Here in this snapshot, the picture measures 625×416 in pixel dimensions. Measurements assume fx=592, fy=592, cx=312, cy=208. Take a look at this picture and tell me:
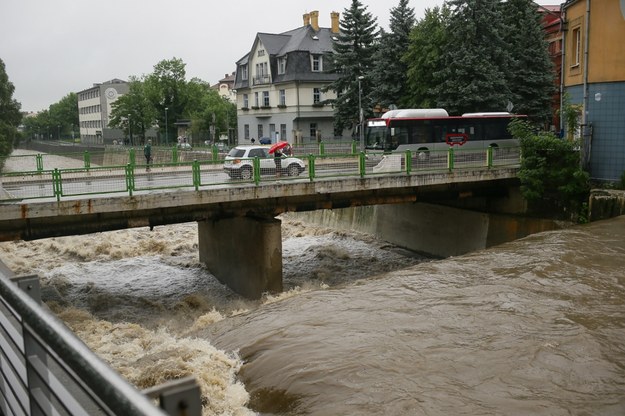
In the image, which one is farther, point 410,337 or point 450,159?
point 450,159

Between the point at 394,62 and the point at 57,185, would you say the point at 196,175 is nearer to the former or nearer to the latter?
the point at 57,185

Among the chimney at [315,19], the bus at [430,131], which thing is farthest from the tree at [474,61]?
the chimney at [315,19]

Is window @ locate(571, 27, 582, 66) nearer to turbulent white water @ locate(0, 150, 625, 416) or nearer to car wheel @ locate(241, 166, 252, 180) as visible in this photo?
turbulent white water @ locate(0, 150, 625, 416)

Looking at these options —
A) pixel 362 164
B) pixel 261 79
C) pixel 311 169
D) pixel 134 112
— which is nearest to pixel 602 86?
pixel 362 164

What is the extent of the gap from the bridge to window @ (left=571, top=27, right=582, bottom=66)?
5.05m

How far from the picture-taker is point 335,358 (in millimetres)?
9617

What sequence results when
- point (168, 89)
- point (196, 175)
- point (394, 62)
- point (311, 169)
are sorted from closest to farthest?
point (196, 175) < point (311, 169) < point (394, 62) < point (168, 89)

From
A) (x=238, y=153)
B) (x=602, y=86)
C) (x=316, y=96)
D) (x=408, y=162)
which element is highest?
(x=316, y=96)

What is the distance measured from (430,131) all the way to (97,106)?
112436 millimetres

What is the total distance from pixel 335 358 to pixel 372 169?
1364cm

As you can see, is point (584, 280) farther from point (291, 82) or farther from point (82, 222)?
point (291, 82)

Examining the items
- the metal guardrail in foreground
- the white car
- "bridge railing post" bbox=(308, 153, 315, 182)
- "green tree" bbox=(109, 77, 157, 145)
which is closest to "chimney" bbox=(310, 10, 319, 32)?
"green tree" bbox=(109, 77, 157, 145)

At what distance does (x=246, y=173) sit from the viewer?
20953mm

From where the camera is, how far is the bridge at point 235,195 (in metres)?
17.4
